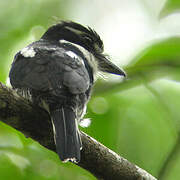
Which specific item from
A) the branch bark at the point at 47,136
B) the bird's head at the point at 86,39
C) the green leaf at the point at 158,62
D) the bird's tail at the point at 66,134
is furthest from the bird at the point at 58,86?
the green leaf at the point at 158,62

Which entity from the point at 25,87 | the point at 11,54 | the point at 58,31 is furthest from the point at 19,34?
the point at 25,87

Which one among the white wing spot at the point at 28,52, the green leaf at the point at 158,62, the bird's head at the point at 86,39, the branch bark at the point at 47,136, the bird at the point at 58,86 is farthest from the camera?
the bird's head at the point at 86,39

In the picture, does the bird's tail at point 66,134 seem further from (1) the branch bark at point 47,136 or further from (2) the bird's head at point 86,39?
(2) the bird's head at point 86,39

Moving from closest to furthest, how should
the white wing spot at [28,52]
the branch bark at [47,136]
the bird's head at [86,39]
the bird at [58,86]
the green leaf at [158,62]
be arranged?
the branch bark at [47,136]
the bird at [58,86]
the white wing spot at [28,52]
the green leaf at [158,62]
the bird's head at [86,39]

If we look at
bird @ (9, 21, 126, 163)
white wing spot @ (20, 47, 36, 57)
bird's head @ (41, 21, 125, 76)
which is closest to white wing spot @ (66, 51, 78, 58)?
bird @ (9, 21, 126, 163)

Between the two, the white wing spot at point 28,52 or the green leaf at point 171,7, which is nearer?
the white wing spot at point 28,52

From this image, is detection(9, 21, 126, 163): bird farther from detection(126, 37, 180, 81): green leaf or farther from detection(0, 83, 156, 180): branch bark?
detection(126, 37, 180, 81): green leaf

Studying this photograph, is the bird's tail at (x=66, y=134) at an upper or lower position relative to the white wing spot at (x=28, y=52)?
lower

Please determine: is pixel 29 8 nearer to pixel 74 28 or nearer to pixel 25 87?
pixel 74 28
